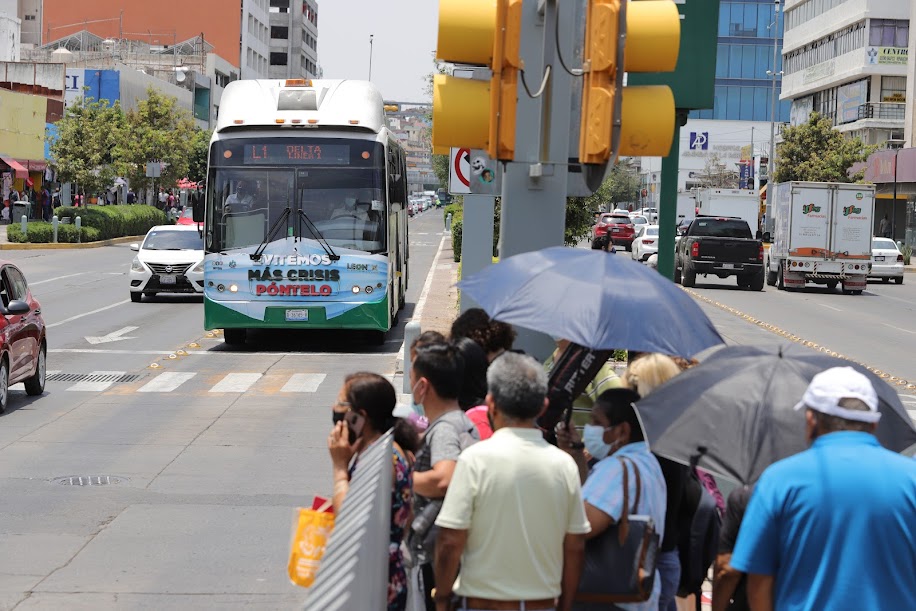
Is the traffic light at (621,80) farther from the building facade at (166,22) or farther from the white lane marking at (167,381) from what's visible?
the building facade at (166,22)

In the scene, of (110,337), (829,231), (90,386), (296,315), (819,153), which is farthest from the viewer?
(819,153)

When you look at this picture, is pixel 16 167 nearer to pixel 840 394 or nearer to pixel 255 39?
pixel 840 394

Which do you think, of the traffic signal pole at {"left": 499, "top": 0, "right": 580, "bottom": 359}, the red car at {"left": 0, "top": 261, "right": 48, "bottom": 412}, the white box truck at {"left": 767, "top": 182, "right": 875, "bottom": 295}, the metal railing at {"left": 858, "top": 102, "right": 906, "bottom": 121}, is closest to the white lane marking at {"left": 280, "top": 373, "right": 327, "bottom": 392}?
the red car at {"left": 0, "top": 261, "right": 48, "bottom": 412}

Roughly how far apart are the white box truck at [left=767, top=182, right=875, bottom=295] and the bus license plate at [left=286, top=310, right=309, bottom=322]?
71.1 ft

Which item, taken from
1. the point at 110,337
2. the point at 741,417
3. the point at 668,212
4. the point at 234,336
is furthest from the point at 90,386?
the point at 741,417

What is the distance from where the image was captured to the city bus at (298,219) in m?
19.9

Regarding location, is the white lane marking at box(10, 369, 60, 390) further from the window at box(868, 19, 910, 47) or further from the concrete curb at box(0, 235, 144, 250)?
the window at box(868, 19, 910, 47)

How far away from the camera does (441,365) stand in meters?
5.39

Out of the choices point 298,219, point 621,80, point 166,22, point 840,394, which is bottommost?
point 840,394

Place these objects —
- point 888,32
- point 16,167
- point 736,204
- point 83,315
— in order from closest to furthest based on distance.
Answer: point 83,315 → point 736,204 → point 16,167 → point 888,32

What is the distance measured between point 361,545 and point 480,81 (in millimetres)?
3000

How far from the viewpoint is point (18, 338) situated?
14.8m

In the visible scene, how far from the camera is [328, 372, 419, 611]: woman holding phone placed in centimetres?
497

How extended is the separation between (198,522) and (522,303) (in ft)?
15.1
